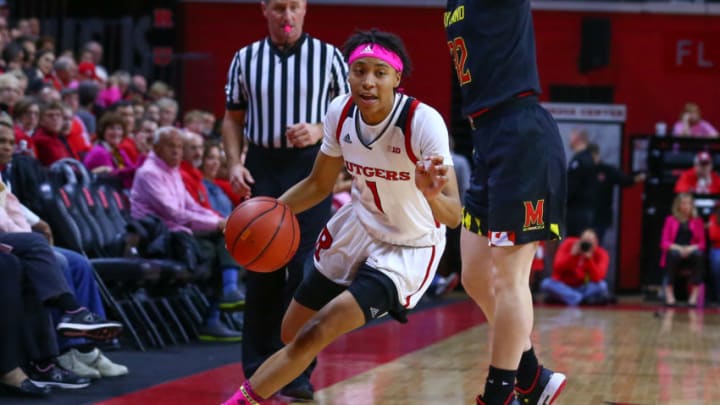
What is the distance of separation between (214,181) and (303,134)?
156 inches

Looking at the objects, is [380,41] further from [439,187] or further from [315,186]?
[439,187]

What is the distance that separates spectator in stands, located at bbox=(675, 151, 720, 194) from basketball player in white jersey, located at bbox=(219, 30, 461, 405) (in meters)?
9.64

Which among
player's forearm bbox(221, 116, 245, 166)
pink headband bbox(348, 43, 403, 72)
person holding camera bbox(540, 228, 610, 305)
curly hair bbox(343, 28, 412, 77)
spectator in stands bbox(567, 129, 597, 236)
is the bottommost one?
person holding camera bbox(540, 228, 610, 305)

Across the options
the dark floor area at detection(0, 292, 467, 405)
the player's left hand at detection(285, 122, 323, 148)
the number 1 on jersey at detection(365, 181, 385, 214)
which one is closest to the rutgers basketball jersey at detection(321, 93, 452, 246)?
the number 1 on jersey at detection(365, 181, 385, 214)

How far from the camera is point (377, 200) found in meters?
4.24

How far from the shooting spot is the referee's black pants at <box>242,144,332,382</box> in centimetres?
514

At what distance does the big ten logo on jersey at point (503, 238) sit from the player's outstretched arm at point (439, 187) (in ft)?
0.46

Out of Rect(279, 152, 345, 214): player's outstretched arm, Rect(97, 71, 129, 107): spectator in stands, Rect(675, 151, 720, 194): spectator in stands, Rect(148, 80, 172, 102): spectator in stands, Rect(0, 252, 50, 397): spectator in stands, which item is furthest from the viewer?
Rect(675, 151, 720, 194): spectator in stands

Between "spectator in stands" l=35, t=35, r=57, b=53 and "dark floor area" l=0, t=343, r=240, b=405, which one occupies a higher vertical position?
"spectator in stands" l=35, t=35, r=57, b=53

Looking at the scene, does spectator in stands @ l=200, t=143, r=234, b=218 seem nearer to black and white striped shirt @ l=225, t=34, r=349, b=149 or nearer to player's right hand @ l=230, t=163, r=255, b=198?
black and white striped shirt @ l=225, t=34, r=349, b=149

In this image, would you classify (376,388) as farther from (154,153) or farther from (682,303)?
(682,303)

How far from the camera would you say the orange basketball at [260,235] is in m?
4.01

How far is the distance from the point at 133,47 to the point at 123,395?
33.4 feet

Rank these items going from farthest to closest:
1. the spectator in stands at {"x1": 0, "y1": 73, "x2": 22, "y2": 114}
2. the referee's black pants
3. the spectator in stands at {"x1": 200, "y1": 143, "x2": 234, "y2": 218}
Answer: the spectator in stands at {"x1": 200, "y1": 143, "x2": 234, "y2": 218}, the spectator in stands at {"x1": 0, "y1": 73, "x2": 22, "y2": 114}, the referee's black pants
